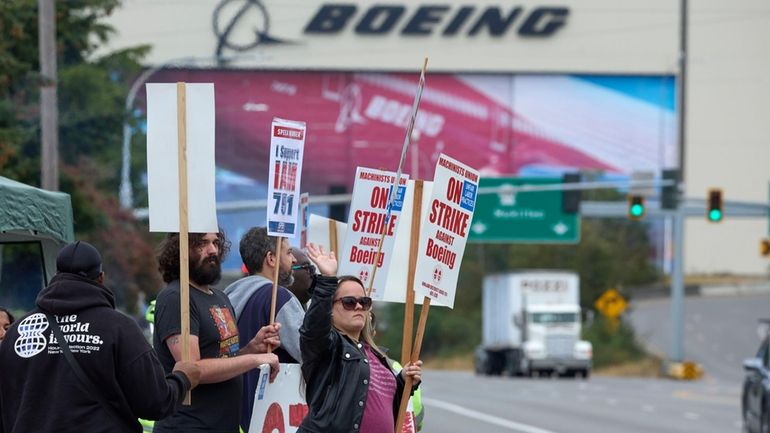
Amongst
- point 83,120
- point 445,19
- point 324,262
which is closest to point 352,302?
point 324,262

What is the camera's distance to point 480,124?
3324 inches

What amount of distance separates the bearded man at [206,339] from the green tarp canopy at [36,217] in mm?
1441

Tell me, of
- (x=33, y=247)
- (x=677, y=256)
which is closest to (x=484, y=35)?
(x=677, y=256)

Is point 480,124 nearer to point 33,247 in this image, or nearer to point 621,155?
point 621,155

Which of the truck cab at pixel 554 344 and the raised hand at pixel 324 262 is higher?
the raised hand at pixel 324 262

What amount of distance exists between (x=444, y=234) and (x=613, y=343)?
193ft

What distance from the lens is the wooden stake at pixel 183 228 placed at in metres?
7.11

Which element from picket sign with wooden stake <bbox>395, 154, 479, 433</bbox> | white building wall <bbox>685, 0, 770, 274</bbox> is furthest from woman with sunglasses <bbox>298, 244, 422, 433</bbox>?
white building wall <bbox>685, 0, 770, 274</bbox>

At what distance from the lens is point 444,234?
27.6ft

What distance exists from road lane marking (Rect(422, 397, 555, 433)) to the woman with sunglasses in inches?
556

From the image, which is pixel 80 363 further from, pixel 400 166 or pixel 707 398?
pixel 707 398

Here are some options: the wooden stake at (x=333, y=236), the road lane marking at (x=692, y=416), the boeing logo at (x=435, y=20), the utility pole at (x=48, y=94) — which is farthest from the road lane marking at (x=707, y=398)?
the boeing logo at (x=435, y=20)

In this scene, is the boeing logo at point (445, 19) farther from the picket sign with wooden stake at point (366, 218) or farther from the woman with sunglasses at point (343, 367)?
the woman with sunglasses at point (343, 367)

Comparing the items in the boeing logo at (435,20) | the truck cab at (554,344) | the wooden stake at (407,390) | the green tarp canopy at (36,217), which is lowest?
the truck cab at (554,344)
